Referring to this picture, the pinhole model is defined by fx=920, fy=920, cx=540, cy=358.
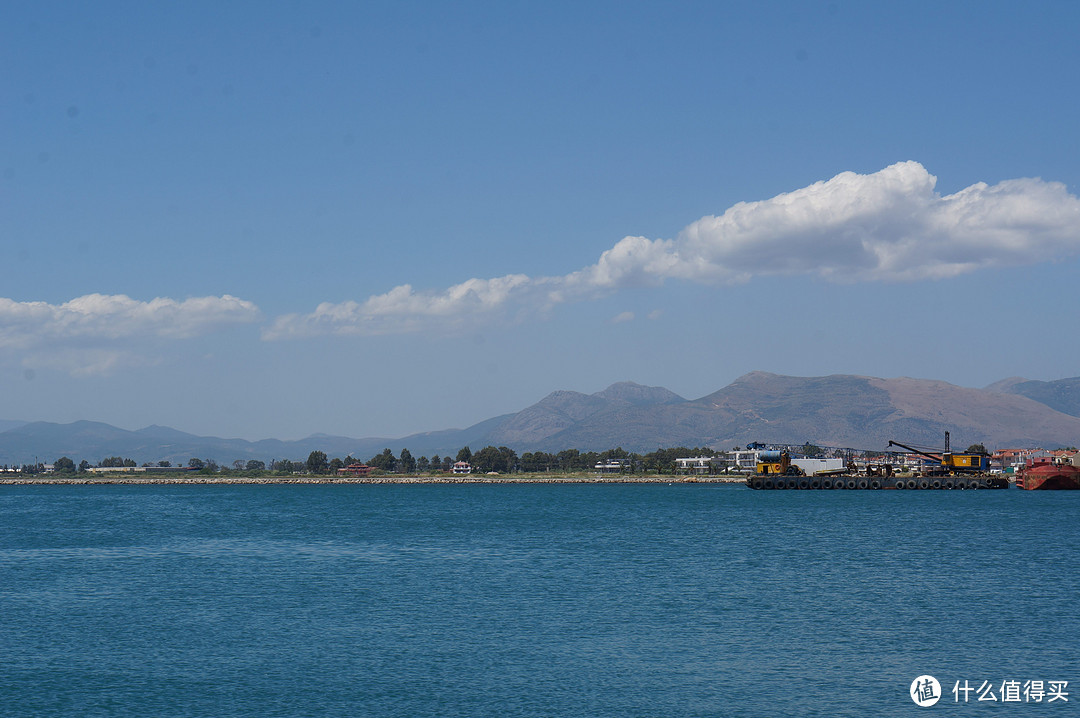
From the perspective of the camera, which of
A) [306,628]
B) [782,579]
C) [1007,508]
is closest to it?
[306,628]

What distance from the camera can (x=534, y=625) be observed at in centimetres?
4491

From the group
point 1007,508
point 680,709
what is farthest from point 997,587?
point 1007,508

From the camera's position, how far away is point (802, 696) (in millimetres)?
32375

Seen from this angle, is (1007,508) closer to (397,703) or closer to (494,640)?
(494,640)

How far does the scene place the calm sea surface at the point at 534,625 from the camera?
→ 32750 millimetres

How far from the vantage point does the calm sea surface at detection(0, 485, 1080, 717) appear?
3275cm

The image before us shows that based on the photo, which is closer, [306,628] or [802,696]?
[802,696]

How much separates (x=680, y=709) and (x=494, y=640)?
1261cm

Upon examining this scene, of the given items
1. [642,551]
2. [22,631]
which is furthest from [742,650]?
[642,551]

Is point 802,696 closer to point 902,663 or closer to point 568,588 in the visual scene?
point 902,663

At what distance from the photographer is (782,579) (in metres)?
59.8

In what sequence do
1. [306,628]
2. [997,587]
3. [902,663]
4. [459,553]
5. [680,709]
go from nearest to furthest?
1. [680,709]
2. [902,663]
3. [306,628]
4. [997,587]
5. [459,553]

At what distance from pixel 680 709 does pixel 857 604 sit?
22.7m

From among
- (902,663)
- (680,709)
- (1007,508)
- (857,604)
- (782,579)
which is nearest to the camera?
(680,709)
